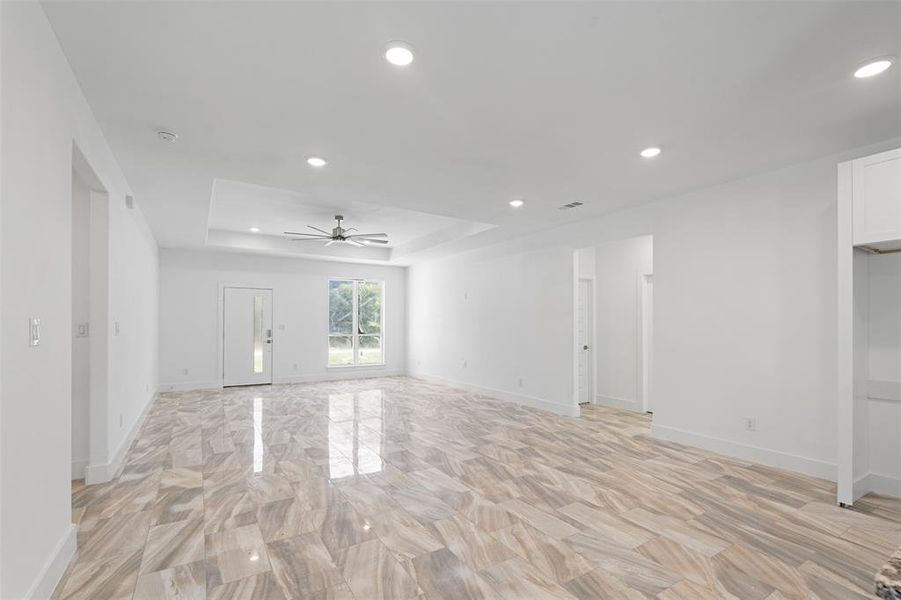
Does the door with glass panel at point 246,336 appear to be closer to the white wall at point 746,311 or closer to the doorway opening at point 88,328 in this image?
the doorway opening at point 88,328

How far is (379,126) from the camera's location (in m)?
3.19

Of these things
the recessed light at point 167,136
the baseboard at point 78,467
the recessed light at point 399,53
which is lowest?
the baseboard at point 78,467

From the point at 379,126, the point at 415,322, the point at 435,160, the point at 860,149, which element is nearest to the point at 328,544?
the point at 379,126

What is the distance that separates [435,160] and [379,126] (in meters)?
0.78

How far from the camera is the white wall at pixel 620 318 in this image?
6.55 m

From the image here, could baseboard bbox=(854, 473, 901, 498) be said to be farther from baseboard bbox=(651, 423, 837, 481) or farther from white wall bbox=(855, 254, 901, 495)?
baseboard bbox=(651, 423, 837, 481)

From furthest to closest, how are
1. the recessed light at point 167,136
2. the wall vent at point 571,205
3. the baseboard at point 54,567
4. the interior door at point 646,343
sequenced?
the interior door at point 646,343, the wall vent at point 571,205, the recessed light at point 167,136, the baseboard at point 54,567

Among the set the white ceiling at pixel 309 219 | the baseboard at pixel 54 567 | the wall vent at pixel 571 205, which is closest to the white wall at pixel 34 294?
the baseboard at pixel 54 567

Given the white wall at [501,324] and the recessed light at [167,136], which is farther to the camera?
the white wall at [501,324]

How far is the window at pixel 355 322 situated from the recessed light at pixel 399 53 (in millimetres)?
7981

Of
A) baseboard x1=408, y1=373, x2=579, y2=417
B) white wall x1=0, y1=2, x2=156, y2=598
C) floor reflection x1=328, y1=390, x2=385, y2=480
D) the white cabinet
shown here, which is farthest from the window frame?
the white cabinet

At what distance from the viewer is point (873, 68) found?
2.46 metres

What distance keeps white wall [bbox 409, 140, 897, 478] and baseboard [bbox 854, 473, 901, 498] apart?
228 mm

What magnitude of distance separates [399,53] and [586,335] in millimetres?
5637
